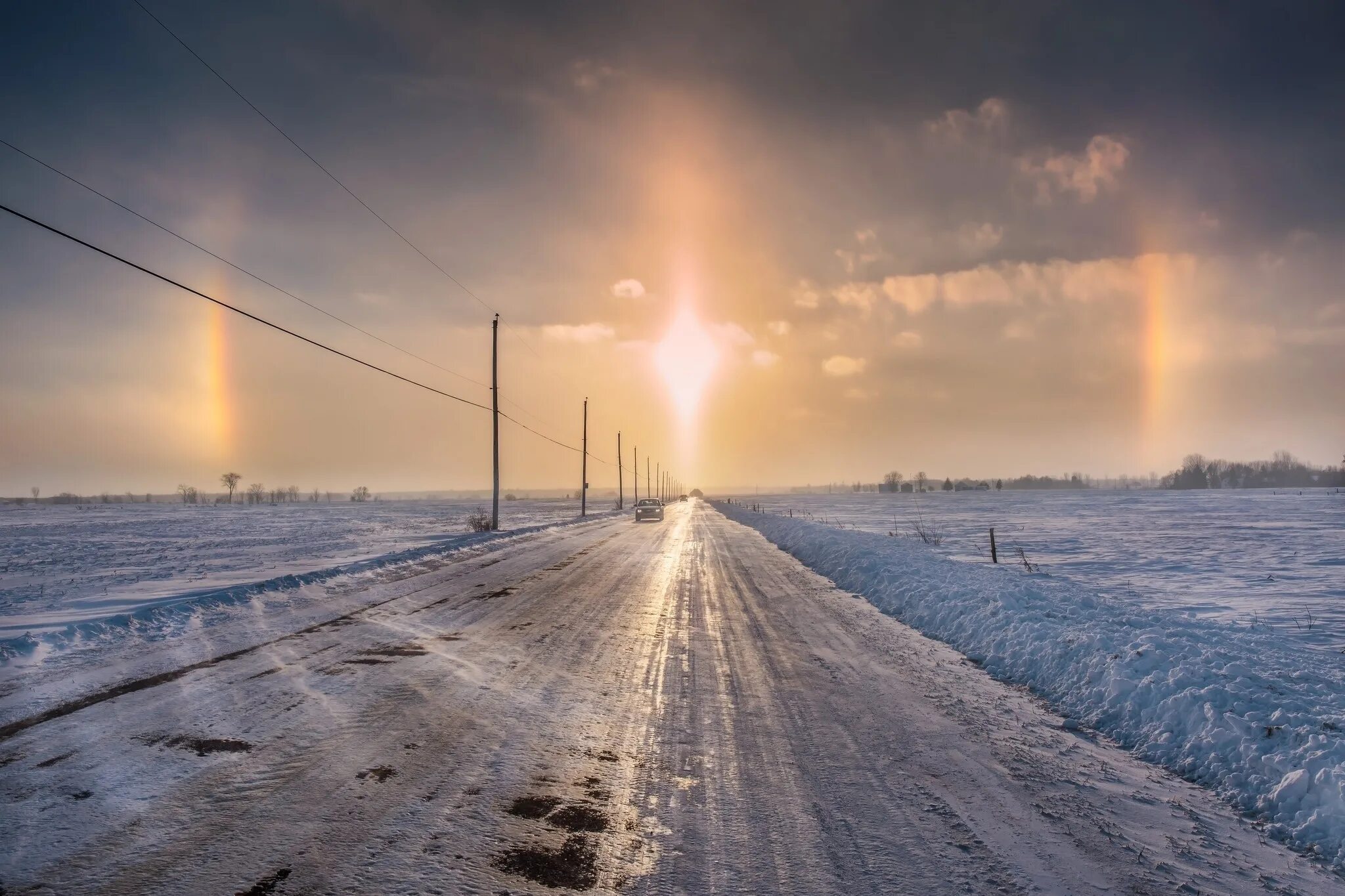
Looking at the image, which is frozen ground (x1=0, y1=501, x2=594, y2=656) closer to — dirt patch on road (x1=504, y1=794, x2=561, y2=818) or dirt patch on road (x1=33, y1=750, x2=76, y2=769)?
dirt patch on road (x1=33, y1=750, x2=76, y2=769)

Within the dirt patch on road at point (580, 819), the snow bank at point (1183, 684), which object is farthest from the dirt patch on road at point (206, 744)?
the snow bank at point (1183, 684)

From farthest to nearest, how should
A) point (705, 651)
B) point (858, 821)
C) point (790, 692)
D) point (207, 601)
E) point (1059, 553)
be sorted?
1. point (1059, 553)
2. point (207, 601)
3. point (705, 651)
4. point (790, 692)
5. point (858, 821)

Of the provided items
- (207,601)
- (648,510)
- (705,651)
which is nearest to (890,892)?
(705,651)

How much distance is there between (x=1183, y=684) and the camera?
19.2ft

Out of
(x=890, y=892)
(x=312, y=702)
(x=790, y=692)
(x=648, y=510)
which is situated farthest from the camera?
(x=648, y=510)

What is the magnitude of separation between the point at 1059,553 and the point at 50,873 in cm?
2676

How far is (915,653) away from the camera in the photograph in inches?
314

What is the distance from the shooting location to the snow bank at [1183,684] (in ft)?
13.7

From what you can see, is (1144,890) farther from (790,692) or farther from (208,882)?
(208,882)

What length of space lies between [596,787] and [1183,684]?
555cm

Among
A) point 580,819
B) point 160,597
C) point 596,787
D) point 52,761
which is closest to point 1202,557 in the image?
point 596,787

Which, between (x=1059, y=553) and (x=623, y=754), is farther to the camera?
(x=1059, y=553)

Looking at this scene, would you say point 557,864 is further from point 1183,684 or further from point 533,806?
point 1183,684

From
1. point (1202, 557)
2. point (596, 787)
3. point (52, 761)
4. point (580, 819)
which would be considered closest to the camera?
point (580, 819)
